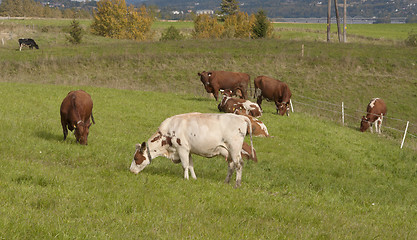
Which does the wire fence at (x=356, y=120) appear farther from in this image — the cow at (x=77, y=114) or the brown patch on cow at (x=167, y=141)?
the brown patch on cow at (x=167, y=141)

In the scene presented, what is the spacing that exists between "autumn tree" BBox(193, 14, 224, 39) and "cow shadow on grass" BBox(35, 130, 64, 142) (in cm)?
8076

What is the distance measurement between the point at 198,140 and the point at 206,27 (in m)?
89.8

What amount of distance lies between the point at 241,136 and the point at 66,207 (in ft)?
17.5

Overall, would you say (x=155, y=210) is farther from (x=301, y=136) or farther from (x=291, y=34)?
(x=291, y=34)

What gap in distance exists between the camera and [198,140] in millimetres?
11688

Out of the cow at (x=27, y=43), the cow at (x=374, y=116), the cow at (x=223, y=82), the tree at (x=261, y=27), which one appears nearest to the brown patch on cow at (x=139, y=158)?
the cow at (x=223, y=82)

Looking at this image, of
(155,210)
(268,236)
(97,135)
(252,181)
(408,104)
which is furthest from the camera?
(408,104)

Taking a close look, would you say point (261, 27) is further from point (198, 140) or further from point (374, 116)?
point (198, 140)

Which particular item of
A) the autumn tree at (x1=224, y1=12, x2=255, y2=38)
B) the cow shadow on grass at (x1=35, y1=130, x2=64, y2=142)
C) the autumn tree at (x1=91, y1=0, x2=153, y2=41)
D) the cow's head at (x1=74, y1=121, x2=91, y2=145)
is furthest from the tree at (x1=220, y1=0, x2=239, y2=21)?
the cow's head at (x1=74, y1=121, x2=91, y2=145)

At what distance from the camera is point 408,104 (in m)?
38.9

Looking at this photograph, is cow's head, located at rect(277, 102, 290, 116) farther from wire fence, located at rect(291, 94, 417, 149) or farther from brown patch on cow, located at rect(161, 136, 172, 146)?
brown patch on cow, located at rect(161, 136, 172, 146)

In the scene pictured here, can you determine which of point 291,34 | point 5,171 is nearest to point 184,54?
point 5,171

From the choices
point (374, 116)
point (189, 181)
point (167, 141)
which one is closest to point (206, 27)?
point (374, 116)

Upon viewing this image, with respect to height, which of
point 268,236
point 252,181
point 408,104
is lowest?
point 408,104
